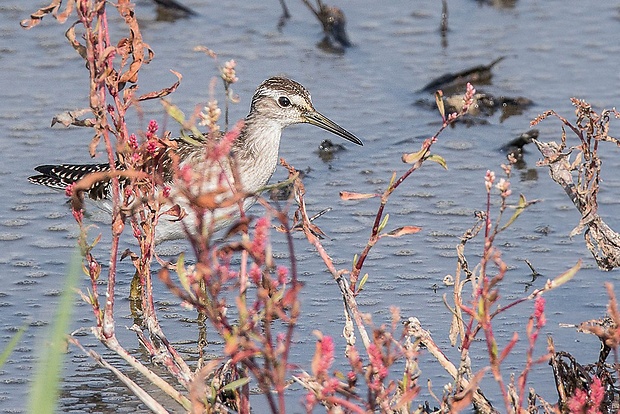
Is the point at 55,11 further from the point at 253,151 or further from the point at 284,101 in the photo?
the point at 284,101

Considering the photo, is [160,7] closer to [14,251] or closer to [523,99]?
[523,99]

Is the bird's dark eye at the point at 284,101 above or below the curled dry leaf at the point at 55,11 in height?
below

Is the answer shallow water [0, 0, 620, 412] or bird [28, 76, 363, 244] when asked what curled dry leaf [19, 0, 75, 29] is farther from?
bird [28, 76, 363, 244]

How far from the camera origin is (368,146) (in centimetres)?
852

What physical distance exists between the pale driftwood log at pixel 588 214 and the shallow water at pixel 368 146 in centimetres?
82

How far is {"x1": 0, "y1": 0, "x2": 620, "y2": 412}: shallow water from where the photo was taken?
609 cm

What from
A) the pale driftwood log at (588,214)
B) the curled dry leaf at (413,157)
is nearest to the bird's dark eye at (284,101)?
the pale driftwood log at (588,214)

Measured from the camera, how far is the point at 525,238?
710cm

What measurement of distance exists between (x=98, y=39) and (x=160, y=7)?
7131mm

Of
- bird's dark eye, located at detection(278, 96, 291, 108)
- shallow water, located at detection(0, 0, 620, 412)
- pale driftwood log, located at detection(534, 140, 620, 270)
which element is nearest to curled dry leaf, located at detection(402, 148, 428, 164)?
pale driftwood log, located at detection(534, 140, 620, 270)

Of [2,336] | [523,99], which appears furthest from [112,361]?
[523,99]

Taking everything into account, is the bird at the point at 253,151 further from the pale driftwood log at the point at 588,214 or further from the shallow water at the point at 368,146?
the pale driftwood log at the point at 588,214

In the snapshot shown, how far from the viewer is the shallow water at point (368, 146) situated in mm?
6086

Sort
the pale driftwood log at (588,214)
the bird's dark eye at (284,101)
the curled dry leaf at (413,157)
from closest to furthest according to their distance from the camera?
the curled dry leaf at (413,157), the pale driftwood log at (588,214), the bird's dark eye at (284,101)
